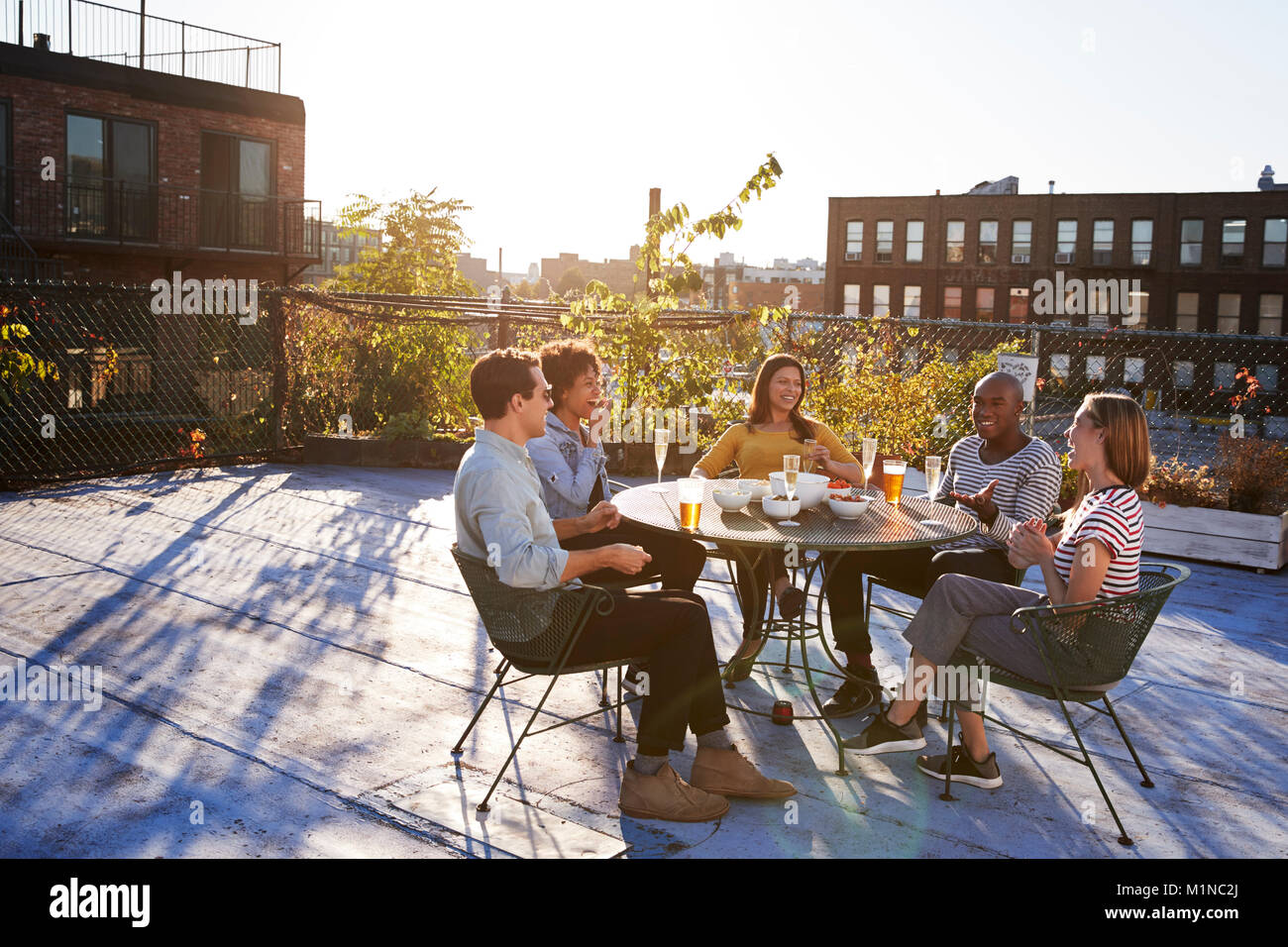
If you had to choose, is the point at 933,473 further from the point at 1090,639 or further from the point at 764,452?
the point at 1090,639

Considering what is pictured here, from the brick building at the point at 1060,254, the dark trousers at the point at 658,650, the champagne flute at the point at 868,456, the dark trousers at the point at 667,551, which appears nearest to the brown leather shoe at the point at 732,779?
the dark trousers at the point at 658,650

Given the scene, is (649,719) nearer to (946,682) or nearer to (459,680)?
(946,682)

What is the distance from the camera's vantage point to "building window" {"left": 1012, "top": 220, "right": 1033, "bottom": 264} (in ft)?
159

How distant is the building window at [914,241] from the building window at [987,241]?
2.60 metres

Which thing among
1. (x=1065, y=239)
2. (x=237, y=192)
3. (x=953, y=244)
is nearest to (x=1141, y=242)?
(x=1065, y=239)

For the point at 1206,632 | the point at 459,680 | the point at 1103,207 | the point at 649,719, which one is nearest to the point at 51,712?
the point at 459,680

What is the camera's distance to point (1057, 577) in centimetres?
373

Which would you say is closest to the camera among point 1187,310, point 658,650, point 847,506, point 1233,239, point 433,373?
point 658,650

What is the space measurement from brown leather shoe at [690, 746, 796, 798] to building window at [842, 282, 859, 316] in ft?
161

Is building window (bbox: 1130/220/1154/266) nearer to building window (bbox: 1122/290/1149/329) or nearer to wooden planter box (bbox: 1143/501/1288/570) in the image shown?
building window (bbox: 1122/290/1149/329)

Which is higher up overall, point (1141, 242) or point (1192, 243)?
point (1141, 242)

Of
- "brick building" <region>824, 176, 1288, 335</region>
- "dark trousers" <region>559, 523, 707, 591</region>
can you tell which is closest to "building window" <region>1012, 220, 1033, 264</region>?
"brick building" <region>824, 176, 1288, 335</region>

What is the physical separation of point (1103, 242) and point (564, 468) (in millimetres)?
48601
